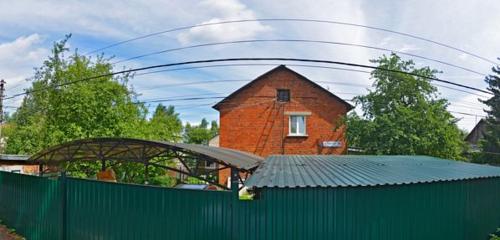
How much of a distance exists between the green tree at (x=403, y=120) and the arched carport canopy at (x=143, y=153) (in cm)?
1031

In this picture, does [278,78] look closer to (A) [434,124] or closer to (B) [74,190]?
(A) [434,124]

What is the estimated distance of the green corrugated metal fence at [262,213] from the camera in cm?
552

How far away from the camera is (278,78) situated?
25062 mm

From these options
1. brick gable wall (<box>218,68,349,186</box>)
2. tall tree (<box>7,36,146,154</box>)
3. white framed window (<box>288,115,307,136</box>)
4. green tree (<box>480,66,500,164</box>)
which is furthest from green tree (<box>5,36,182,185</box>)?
green tree (<box>480,66,500,164</box>)

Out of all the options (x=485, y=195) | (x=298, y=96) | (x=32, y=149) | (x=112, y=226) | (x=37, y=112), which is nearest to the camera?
(x=112, y=226)

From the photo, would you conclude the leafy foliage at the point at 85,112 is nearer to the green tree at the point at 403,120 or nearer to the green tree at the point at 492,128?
the green tree at the point at 403,120

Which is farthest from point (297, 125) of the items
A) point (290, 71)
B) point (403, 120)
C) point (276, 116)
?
point (403, 120)

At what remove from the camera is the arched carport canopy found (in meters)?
8.72

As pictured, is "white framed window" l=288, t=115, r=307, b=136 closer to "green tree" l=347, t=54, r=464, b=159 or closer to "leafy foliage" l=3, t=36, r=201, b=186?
"green tree" l=347, t=54, r=464, b=159

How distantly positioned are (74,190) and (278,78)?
18.3 m

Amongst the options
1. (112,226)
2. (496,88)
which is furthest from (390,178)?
(496,88)

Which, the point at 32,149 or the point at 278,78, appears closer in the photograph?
the point at 32,149

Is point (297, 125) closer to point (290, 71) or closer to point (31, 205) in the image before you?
point (290, 71)

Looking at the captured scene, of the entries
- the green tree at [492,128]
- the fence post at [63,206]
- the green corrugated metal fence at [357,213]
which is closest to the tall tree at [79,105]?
the fence post at [63,206]
